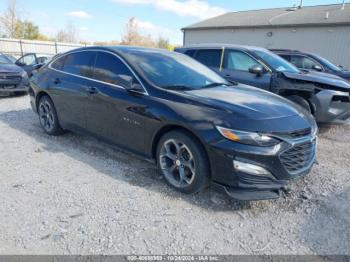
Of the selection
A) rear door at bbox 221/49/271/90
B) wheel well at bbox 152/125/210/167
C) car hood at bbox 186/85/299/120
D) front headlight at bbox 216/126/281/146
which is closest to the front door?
wheel well at bbox 152/125/210/167

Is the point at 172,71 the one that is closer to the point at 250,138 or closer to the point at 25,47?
the point at 250,138

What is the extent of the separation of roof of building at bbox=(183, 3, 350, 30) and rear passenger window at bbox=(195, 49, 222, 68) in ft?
55.7

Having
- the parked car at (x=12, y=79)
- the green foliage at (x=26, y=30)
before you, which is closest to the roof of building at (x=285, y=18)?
the parked car at (x=12, y=79)

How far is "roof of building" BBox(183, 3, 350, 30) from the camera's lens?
20902mm

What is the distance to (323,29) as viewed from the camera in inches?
814

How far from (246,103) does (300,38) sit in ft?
71.1

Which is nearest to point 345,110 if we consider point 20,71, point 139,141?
point 139,141

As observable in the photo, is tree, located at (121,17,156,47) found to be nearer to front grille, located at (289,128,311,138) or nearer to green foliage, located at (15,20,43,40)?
green foliage, located at (15,20,43,40)

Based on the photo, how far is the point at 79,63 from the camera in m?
4.65

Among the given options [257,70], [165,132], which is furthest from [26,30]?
[165,132]

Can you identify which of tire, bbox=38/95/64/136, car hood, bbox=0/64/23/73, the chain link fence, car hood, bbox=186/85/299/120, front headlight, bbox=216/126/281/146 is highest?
the chain link fence

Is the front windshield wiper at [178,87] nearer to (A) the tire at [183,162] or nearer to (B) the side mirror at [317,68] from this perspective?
(A) the tire at [183,162]

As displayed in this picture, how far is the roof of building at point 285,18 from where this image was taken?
20.9m

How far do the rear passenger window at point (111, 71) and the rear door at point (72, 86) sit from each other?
19cm
